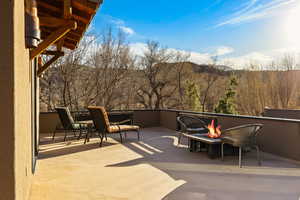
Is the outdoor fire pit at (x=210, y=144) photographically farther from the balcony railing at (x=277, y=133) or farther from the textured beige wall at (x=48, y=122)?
the textured beige wall at (x=48, y=122)

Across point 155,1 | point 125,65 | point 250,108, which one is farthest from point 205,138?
point 155,1

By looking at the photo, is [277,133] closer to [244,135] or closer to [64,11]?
[244,135]

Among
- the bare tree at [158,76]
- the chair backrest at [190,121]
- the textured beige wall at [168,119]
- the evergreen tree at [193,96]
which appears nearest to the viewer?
the chair backrest at [190,121]

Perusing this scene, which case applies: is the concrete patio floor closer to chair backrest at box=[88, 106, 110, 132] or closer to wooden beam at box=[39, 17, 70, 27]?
chair backrest at box=[88, 106, 110, 132]

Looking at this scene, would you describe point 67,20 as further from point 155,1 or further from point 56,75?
point 155,1

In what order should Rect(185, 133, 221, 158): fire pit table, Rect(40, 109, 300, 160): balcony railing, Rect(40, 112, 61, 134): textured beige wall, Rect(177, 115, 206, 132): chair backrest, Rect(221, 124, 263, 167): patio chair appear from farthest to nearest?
1. Rect(40, 112, 61, 134): textured beige wall
2. Rect(177, 115, 206, 132): chair backrest
3. Rect(185, 133, 221, 158): fire pit table
4. Rect(40, 109, 300, 160): balcony railing
5. Rect(221, 124, 263, 167): patio chair

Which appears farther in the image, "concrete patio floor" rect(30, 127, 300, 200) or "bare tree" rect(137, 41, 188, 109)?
"bare tree" rect(137, 41, 188, 109)

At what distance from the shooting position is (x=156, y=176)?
11.3 feet

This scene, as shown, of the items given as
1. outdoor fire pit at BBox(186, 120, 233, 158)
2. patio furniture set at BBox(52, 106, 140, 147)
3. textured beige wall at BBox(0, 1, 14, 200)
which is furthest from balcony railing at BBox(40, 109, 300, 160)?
textured beige wall at BBox(0, 1, 14, 200)

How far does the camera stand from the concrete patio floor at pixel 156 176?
2801 mm

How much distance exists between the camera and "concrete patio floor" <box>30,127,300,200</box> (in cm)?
280

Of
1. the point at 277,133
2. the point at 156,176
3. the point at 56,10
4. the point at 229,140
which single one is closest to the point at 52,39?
the point at 56,10

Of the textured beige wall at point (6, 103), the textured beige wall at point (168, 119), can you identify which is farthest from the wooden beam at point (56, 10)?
the textured beige wall at point (168, 119)

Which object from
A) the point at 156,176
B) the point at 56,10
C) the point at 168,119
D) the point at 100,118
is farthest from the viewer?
the point at 168,119
